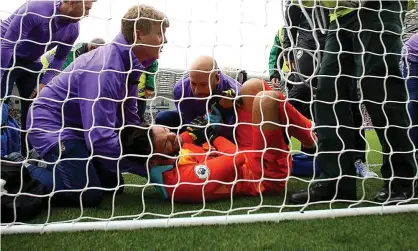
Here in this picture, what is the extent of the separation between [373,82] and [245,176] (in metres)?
0.58

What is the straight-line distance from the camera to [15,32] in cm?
176

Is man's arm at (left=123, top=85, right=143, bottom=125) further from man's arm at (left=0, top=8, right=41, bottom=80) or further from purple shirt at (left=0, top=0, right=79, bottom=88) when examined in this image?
man's arm at (left=0, top=8, right=41, bottom=80)

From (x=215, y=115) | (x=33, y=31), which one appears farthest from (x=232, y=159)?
(x=33, y=31)

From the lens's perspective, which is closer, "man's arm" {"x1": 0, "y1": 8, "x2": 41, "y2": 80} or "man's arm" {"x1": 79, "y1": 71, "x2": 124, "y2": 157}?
"man's arm" {"x1": 79, "y1": 71, "x2": 124, "y2": 157}

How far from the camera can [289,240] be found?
3.31 feet

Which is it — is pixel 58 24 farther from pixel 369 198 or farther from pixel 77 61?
pixel 369 198

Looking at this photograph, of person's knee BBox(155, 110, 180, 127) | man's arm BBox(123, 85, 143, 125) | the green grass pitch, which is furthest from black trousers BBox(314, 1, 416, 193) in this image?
person's knee BBox(155, 110, 180, 127)

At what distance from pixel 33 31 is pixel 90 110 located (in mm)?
708

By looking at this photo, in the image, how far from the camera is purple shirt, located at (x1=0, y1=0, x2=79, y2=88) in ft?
5.63

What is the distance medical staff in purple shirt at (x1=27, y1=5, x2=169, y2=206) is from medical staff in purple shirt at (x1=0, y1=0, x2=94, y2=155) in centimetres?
14

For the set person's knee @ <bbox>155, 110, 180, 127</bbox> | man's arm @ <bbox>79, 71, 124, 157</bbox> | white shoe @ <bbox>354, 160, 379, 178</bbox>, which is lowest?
white shoe @ <bbox>354, 160, 379, 178</bbox>

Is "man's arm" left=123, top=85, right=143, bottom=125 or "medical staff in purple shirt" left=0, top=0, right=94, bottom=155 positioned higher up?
"medical staff in purple shirt" left=0, top=0, right=94, bottom=155

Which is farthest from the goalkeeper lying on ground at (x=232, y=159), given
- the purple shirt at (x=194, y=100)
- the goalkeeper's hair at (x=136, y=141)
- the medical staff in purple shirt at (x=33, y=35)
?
the medical staff in purple shirt at (x=33, y=35)

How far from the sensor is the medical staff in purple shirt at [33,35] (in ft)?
5.37
